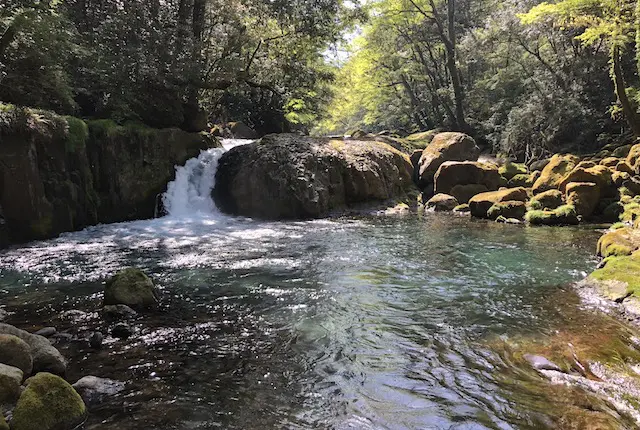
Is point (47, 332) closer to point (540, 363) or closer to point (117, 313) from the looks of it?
point (117, 313)

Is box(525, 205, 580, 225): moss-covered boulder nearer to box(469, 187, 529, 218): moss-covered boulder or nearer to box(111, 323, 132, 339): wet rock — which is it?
box(469, 187, 529, 218): moss-covered boulder

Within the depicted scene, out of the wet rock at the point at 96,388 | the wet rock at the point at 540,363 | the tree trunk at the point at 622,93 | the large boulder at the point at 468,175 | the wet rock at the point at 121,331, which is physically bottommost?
the wet rock at the point at 540,363

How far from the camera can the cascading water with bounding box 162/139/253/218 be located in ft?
54.4

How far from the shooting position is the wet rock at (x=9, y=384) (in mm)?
3721

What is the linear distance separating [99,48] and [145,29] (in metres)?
2.10

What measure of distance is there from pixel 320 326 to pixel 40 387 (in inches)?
137

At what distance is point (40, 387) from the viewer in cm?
373

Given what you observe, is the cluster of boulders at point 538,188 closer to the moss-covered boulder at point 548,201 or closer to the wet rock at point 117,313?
the moss-covered boulder at point 548,201

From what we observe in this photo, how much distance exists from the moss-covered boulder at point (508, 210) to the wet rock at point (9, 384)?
50.2 ft

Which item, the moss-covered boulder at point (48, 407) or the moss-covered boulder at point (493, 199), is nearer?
the moss-covered boulder at point (48, 407)

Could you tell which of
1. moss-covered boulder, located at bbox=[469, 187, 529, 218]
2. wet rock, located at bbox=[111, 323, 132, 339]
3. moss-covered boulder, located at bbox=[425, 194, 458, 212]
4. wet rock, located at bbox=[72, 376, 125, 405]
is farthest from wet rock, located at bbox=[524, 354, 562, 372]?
moss-covered boulder, located at bbox=[425, 194, 458, 212]

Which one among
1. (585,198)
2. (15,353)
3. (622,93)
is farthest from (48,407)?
(622,93)

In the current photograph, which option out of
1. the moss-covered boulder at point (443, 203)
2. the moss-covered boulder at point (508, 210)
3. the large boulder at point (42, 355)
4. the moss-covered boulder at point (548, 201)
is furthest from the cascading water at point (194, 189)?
the large boulder at point (42, 355)

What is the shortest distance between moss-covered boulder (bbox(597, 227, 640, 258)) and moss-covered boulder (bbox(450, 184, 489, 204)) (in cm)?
938
